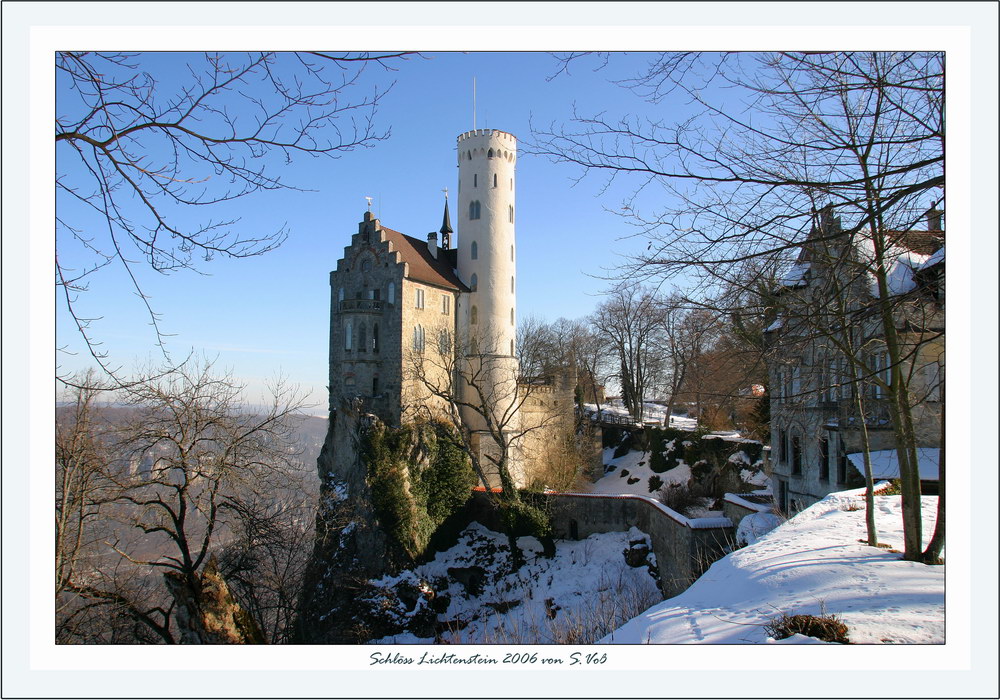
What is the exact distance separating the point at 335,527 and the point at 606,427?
2115 centimetres

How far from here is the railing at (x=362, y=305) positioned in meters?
27.2

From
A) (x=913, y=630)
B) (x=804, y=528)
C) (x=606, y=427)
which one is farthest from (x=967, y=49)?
(x=606, y=427)

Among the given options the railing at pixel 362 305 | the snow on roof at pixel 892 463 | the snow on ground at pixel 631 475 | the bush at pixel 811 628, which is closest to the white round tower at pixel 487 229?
the railing at pixel 362 305

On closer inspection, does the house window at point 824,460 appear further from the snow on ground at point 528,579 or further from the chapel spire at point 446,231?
the chapel spire at point 446,231

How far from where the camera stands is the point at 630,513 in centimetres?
2175

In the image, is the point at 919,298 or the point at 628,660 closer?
the point at 628,660

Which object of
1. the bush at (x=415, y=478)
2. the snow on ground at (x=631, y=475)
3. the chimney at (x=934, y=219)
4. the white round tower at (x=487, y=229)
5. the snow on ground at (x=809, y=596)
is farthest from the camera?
the white round tower at (x=487, y=229)

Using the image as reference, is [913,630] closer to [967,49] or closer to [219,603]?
A: [967,49]

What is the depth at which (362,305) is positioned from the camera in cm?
2738

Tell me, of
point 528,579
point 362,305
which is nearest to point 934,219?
point 528,579

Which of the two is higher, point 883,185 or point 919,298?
point 883,185

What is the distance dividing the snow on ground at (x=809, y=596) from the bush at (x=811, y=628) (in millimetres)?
89

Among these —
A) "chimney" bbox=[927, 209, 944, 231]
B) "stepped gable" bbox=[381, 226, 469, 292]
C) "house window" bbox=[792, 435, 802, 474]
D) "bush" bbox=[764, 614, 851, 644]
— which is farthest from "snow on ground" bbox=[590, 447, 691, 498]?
"chimney" bbox=[927, 209, 944, 231]

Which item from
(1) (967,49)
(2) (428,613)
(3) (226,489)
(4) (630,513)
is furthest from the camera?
(4) (630,513)
